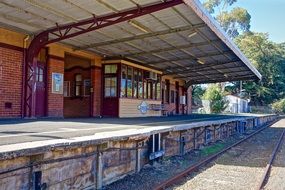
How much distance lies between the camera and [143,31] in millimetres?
12711

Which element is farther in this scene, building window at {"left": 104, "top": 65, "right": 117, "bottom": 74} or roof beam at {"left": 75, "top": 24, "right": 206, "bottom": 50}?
building window at {"left": 104, "top": 65, "right": 117, "bottom": 74}

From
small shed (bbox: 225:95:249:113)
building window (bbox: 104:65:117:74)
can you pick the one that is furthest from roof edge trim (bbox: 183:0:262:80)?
small shed (bbox: 225:95:249:113)

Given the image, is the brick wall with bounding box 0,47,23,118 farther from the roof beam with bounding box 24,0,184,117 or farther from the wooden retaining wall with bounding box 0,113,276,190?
the wooden retaining wall with bounding box 0,113,276,190

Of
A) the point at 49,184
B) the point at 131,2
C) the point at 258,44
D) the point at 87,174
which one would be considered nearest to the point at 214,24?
the point at 131,2

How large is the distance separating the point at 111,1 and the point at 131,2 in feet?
1.99

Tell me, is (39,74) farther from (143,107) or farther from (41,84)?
(143,107)

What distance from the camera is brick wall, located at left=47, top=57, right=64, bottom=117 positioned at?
522 inches

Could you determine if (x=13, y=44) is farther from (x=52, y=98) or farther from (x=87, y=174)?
(x=87, y=174)

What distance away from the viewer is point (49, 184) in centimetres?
464

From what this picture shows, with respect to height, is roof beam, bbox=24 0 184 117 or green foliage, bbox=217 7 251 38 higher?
green foliage, bbox=217 7 251 38

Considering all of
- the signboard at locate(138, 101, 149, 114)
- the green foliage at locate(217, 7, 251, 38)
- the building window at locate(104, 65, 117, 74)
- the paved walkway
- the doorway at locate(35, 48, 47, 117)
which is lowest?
the paved walkway

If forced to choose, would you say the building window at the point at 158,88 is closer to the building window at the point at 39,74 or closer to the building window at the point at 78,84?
the building window at the point at 78,84

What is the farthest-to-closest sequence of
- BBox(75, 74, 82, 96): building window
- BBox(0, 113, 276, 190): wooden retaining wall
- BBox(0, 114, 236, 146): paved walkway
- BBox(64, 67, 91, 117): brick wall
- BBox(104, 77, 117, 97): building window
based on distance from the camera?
BBox(75, 74, 82, 96): building window → BBox(64, 67, 91, 117): brick wall → BBox(104, 77, 117, 97): building window → BBox(0, 114, 236, 146): paved walkway → BBox(0, 113, 276, 190): wooden retaining wall

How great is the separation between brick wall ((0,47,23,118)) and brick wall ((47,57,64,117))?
1.64m
